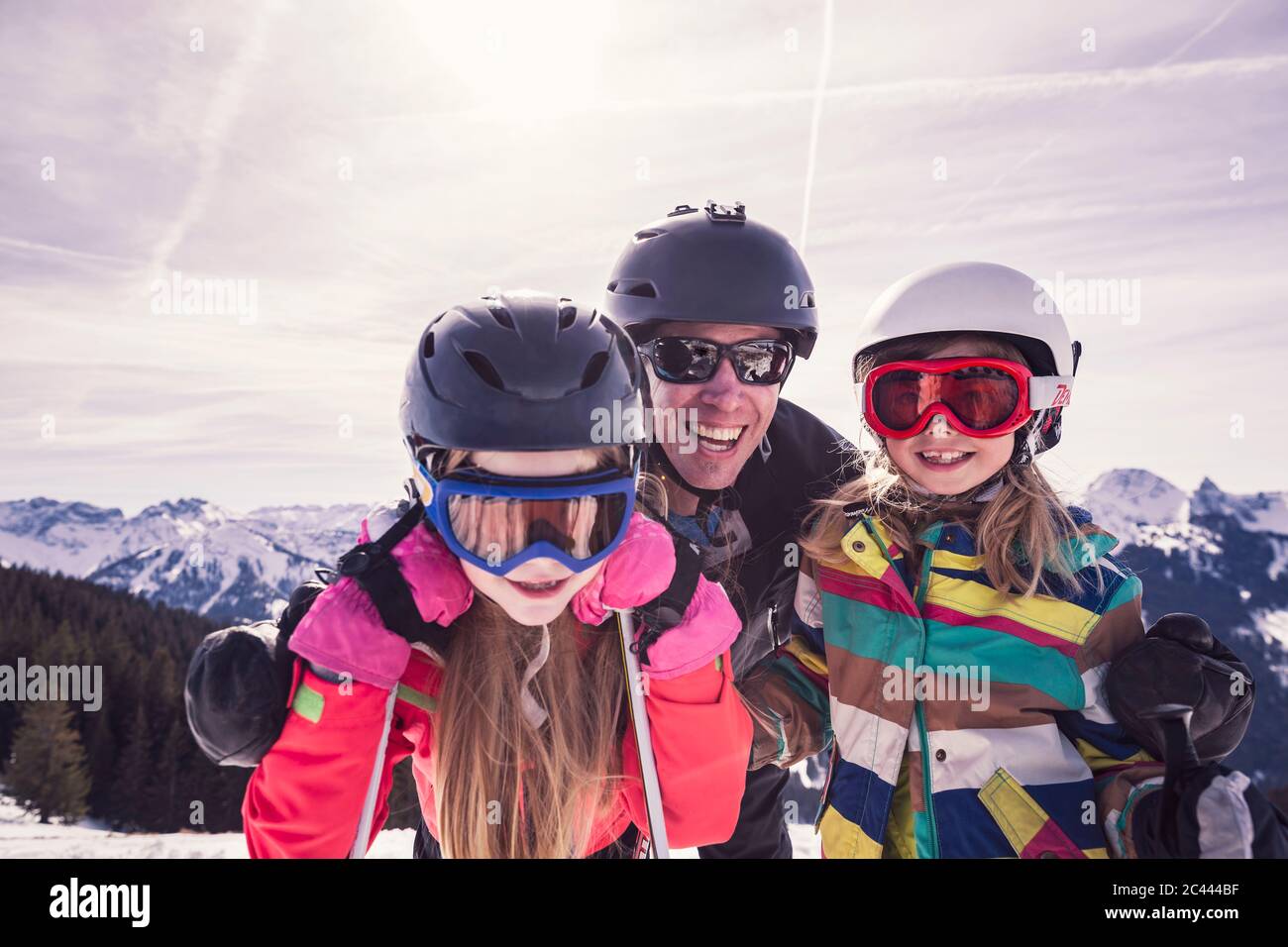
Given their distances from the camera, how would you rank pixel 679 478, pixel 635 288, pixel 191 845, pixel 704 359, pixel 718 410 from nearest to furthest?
pixel 718 410
pixel 704 359
pixel 679 478
pixel 635 288
pixel 191 845

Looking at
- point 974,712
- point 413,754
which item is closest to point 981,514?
point 974,712

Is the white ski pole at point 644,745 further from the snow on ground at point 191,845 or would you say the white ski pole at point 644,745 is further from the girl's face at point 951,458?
the snow on ground at point 191,845

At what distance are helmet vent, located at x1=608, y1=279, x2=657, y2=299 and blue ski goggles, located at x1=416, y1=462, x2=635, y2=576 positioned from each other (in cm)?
193

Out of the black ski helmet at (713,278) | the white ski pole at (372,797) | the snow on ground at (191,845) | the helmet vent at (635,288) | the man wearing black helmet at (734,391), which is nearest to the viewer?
the white ski pole at (372,797)

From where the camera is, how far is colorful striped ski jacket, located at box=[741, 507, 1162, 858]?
2936 mm

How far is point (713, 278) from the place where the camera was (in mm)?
4238

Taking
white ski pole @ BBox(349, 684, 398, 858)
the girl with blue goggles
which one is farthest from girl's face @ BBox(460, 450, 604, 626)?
white ski pole @ BBox(349, 684, 398, 858)

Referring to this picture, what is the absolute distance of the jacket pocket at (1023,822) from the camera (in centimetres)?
290

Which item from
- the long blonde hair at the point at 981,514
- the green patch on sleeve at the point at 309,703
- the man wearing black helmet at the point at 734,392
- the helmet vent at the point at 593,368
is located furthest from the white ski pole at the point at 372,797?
the long blonde hair at the point at 981,514

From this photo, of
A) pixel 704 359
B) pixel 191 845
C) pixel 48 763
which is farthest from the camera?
pixel 48 763

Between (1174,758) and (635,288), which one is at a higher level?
(635,288)

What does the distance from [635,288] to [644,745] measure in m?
2.60

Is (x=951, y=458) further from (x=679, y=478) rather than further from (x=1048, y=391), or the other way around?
(x=679, y=478)

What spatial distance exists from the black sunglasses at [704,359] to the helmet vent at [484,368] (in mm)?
1610
